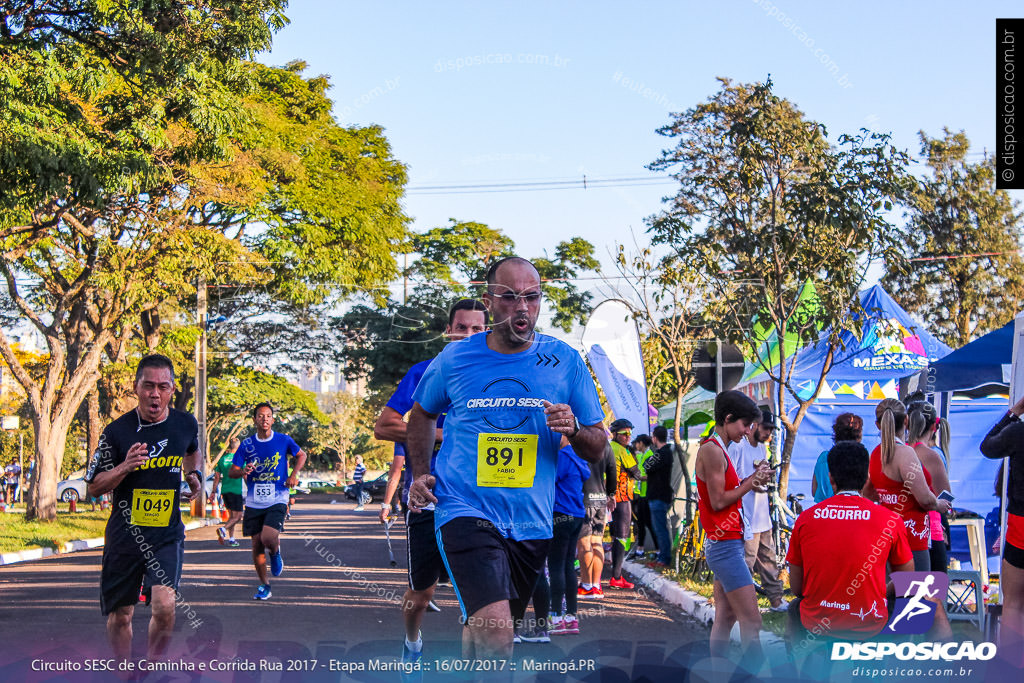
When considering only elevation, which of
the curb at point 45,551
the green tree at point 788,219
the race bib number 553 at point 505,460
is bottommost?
the curb at point 45,551

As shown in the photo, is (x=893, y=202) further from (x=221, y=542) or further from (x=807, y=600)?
(x=221, y=542)

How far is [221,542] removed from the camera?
61.3 ft

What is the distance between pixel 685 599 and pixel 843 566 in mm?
5410

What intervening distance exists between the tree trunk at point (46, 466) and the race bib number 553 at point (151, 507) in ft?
59.7

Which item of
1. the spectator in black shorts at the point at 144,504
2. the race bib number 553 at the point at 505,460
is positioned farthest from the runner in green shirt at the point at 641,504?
the race bib number 553 at the point at 505,460

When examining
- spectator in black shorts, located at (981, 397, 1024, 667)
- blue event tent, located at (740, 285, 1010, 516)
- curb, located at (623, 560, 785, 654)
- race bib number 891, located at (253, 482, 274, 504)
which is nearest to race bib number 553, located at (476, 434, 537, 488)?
curb, located at (623, 560, 785, 654)

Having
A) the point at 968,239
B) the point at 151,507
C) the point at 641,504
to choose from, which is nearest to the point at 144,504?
the point at 151,507

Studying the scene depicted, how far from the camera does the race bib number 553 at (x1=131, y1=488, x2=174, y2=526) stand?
5.97 meters

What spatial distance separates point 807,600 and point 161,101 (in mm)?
14526

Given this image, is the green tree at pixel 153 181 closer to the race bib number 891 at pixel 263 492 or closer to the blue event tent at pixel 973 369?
the race bib number 891 at pixel 263 492

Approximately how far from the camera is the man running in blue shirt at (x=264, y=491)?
35.2 ft

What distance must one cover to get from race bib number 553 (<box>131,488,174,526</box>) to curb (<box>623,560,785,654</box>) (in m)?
3.62

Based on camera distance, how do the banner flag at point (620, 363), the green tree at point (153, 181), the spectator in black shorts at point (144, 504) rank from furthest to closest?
the banner flag at point (620, 363) → the green tree at point (153, 181) → the spectator in black shorts at point (144, 504)

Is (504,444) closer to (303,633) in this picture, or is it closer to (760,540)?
(303,633)
